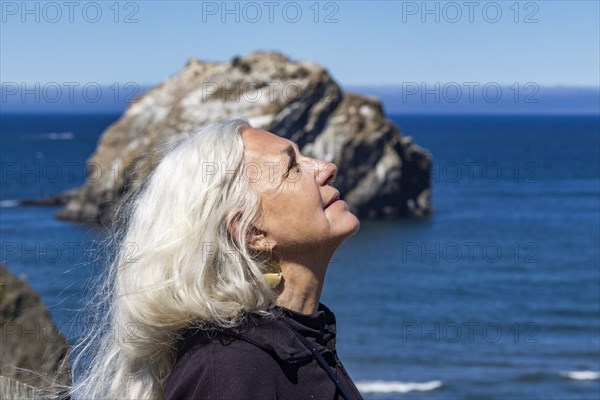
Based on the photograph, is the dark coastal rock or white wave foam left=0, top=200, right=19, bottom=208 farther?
white wave foam left=0, top=200, right=19, bottom=208

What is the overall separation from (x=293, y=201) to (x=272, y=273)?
0.81ft

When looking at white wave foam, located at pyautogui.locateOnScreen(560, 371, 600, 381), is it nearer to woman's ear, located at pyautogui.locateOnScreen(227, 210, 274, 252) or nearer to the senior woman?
the senior woman

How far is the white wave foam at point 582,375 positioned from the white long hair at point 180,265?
20.5 meters

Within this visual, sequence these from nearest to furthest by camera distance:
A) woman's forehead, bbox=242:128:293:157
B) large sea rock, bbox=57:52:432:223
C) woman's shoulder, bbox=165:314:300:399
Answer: woman's shoulder, bbox=165:314:300:399, woman's forehead, bbox=242:128:293:157, large sea rock, bbox=57:52:432:223

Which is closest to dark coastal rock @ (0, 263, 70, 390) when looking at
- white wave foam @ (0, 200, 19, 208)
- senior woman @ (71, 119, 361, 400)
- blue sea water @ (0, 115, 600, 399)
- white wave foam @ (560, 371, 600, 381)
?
blue sea water @ (0, 115, 600, 399)

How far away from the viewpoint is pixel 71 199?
60469 mm

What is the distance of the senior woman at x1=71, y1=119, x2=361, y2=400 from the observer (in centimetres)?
283

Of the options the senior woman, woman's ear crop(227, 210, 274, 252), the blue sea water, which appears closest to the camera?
the senior woman

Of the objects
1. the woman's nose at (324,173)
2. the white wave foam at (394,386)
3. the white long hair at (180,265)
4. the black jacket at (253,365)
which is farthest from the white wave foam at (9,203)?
the black jacket at (253,365)

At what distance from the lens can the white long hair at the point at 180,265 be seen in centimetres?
289

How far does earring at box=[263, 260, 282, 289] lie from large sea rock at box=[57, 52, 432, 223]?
48.2m

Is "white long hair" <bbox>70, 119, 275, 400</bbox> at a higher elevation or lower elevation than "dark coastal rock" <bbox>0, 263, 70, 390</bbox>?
higher

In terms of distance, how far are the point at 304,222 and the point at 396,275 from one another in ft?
118

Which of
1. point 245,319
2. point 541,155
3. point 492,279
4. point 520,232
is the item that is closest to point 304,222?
point 245,319
